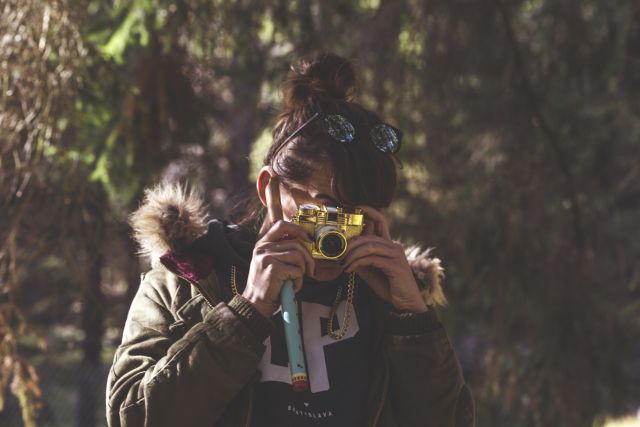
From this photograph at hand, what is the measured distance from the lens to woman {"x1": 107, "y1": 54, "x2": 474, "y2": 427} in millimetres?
1660

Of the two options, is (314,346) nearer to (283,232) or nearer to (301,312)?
(301,312)

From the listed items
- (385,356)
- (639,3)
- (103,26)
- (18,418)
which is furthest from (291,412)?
(18,418)

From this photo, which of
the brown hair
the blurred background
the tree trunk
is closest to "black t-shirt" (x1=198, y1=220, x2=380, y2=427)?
the brown hair

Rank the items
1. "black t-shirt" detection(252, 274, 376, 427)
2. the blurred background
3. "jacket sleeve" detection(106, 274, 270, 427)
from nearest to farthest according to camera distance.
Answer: "jacket sleeve" detection(106, 274, 270, 427) → "black t-shirt" detection(252, 274, 376, 427) → the blurred background

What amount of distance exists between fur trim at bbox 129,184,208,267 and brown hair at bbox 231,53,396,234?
0.76 feet

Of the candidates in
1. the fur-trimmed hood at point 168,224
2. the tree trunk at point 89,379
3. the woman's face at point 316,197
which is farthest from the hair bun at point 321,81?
the tree trunk at point 89,379

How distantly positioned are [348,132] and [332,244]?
0.27 metres

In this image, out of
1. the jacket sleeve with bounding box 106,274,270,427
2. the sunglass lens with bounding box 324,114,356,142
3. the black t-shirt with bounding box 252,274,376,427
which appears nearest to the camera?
the jacket sleeve with bounding box 106,274,270,427

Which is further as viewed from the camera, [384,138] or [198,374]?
[384,138]

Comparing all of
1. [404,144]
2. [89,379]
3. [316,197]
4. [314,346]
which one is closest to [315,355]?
[314,346]

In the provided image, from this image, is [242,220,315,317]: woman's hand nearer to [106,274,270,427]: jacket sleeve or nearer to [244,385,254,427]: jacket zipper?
[106,274,270,427]: jacket sleeve

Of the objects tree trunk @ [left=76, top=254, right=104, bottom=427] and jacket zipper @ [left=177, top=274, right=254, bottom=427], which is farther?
tree trunk @ [left=76, top=254, right=104, bottom=427]

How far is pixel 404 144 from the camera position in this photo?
462cm

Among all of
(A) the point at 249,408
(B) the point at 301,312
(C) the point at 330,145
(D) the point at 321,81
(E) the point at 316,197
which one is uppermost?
(D) the point at 321,81
